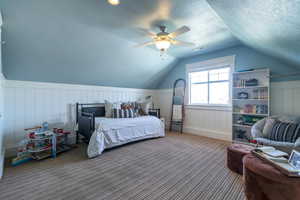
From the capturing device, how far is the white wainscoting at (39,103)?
274 cm

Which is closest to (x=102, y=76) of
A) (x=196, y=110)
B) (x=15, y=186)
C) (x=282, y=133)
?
(x=15, y=186)

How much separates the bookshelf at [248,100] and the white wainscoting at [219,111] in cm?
17

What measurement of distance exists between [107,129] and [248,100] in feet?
11.4

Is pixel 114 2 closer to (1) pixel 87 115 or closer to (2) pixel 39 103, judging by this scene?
(1) pixel 87 115

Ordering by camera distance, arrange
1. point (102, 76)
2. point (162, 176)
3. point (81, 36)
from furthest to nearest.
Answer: point (102, 76) → point (81, 36) → point (162, 176)

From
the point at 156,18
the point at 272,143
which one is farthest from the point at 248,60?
the point at 156,18

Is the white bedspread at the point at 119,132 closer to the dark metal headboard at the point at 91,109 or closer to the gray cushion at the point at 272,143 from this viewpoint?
the dark metal headboard at the point at 91,109

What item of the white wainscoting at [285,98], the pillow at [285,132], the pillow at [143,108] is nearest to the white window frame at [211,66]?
the white wainscoting at [285,98]

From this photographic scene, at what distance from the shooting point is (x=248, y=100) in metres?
3.43

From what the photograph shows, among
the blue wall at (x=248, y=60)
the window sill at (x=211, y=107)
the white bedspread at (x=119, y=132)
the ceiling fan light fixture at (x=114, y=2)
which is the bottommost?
the white bedspread at (x=119, y=132)

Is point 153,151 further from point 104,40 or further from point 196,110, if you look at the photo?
point 104,40

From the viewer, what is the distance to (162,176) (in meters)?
2.01

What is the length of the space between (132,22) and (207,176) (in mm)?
2795

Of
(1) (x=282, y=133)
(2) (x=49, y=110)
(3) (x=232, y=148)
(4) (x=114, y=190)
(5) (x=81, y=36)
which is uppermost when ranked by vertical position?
(5) (x=81, y=36)
